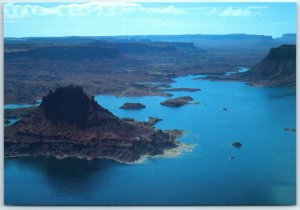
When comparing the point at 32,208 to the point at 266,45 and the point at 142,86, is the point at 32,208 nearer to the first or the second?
the point at 142,86

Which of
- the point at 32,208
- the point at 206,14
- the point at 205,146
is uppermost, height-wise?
the point at 206,14

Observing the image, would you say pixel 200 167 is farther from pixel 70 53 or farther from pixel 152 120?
pixel 70 53

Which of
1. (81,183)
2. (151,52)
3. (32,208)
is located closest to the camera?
(32,208)

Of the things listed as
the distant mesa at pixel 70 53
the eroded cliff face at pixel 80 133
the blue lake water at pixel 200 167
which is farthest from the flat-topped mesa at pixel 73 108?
the distant mesa at pixel 70 53

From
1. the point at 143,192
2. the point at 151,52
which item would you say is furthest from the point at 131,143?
the point at 151,52

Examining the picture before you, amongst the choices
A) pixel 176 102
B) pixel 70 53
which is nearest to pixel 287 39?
pixel 176 102

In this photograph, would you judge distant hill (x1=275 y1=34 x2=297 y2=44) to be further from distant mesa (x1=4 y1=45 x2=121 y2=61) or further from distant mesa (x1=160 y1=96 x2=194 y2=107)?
distant mesa (x1=4 y1=45 x2=121 y2=61)

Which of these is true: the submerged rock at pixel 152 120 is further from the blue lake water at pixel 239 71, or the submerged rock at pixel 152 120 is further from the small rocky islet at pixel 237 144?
the blue lake water at pixel 239 71
